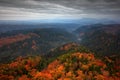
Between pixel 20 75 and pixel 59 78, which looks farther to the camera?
pixel 20 75

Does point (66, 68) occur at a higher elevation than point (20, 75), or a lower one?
Result: higher

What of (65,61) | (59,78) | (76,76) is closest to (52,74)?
(59,78)

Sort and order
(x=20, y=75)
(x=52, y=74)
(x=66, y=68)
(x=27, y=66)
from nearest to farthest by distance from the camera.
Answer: (x=52, y=74)
(x=66, y=68)
(x=20, y=75)
(x=27, y=66)

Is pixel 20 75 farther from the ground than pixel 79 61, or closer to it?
closer to it

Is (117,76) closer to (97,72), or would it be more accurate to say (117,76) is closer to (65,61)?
(97,72)

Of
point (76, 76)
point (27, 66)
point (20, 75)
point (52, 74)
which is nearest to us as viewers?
point (76, 76)

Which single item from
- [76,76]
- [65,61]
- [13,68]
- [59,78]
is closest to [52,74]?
[59,78]

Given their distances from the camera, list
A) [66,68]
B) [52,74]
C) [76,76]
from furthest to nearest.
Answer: [66,68] → [52,74] → [76,76]

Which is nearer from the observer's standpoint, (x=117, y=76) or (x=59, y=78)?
(x=59, y=78)

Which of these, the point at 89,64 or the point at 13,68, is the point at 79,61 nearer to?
the point at 89,64
